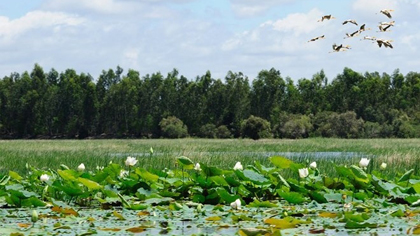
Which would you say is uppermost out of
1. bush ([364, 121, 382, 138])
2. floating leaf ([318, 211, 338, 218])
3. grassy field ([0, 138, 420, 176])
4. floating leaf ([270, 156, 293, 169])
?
floating leaf ([270, 156, 293, 169])

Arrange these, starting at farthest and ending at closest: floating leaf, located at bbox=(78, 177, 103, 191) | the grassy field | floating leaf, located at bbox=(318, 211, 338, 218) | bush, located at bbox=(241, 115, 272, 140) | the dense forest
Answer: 1. the dense forest
2. bush, located at bbox=(241, 115, 272, 140)
3. the grassy field
4. floating leaf, located at bbox=(78, 177, 103, 191)
5. floating leaf, located at bbox=(318, 211, 338, 218)

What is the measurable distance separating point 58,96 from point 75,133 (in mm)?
4578

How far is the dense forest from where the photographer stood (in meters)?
66.2

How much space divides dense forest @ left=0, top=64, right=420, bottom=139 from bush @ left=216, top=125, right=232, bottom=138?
97 mm

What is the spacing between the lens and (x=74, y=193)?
753 cm

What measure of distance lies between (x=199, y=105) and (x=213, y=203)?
217ft

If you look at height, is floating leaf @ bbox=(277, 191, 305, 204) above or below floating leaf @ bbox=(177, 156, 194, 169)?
below

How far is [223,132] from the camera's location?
67250 mm

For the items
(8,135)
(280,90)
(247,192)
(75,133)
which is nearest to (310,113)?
(280,90)

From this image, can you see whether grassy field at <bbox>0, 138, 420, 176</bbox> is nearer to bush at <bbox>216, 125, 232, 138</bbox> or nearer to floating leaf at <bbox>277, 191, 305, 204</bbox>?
floating leaf at <bbox>277, 191, 305, 204</bbox>

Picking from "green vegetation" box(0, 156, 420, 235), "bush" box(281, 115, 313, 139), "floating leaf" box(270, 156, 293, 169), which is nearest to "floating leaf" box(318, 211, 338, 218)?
"green vegetation" box(0, 156, 420, 235)

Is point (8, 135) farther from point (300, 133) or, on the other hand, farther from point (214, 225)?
point (214, 225)

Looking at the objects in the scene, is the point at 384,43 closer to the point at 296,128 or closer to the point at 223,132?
the point at 296,128

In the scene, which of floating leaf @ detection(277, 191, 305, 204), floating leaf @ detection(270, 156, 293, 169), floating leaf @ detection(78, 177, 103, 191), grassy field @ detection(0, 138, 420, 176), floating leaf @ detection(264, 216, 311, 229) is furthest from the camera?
grassy field @ detection(0, 138, 420, 176)
